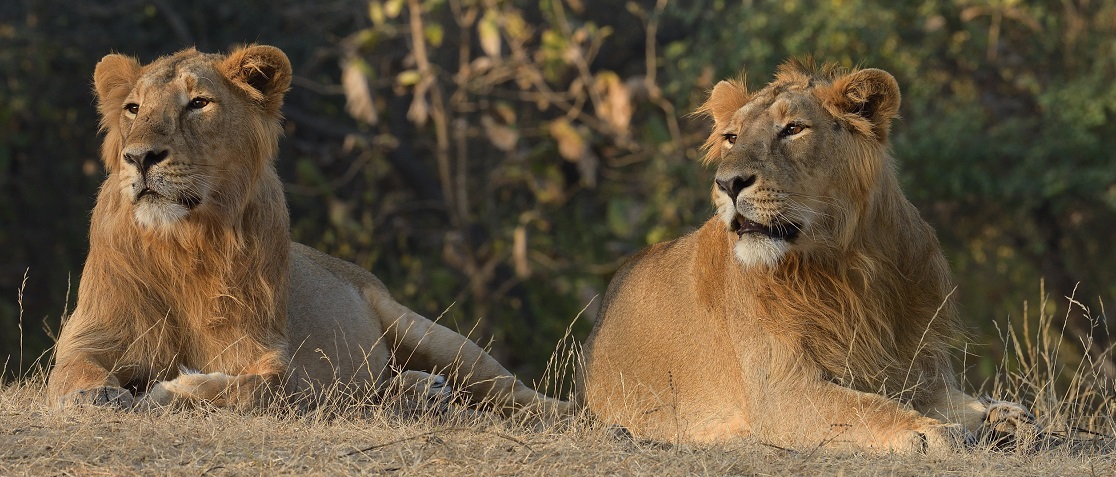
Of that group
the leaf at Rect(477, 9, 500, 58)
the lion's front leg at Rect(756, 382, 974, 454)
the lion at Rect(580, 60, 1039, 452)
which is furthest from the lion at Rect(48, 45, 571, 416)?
the leaf at Rect(477, 9, 500, 58)

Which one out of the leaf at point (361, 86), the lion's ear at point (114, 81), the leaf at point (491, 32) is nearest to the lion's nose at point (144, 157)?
the lion's ear at point (114, 81)

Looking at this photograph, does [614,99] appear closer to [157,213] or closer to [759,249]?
[759,249]

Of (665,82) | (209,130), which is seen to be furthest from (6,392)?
(665,82)

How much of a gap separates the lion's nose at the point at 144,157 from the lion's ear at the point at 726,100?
2026mm

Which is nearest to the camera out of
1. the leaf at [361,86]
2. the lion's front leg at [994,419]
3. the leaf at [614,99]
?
the lion's front leg at [994,419]

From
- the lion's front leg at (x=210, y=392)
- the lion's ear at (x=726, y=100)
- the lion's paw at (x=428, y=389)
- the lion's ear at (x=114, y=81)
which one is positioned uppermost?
the lion's ear at (x=114, y=81)

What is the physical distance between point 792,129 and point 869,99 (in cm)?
38

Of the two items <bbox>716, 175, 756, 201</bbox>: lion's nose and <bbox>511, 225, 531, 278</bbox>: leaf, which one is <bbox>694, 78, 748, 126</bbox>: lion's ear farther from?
<bbox>511, 225, 531, 278</bbox>: leaf

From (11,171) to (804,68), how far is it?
31.7ft

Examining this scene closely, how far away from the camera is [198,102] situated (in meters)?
5.49

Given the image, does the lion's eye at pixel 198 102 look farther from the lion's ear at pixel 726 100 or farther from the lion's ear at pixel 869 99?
the lion's ear at pixel 869 99

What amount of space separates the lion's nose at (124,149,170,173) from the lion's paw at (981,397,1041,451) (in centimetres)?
291

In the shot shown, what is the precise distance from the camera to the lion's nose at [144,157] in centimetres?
516

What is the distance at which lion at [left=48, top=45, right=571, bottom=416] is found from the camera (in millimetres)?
5223
